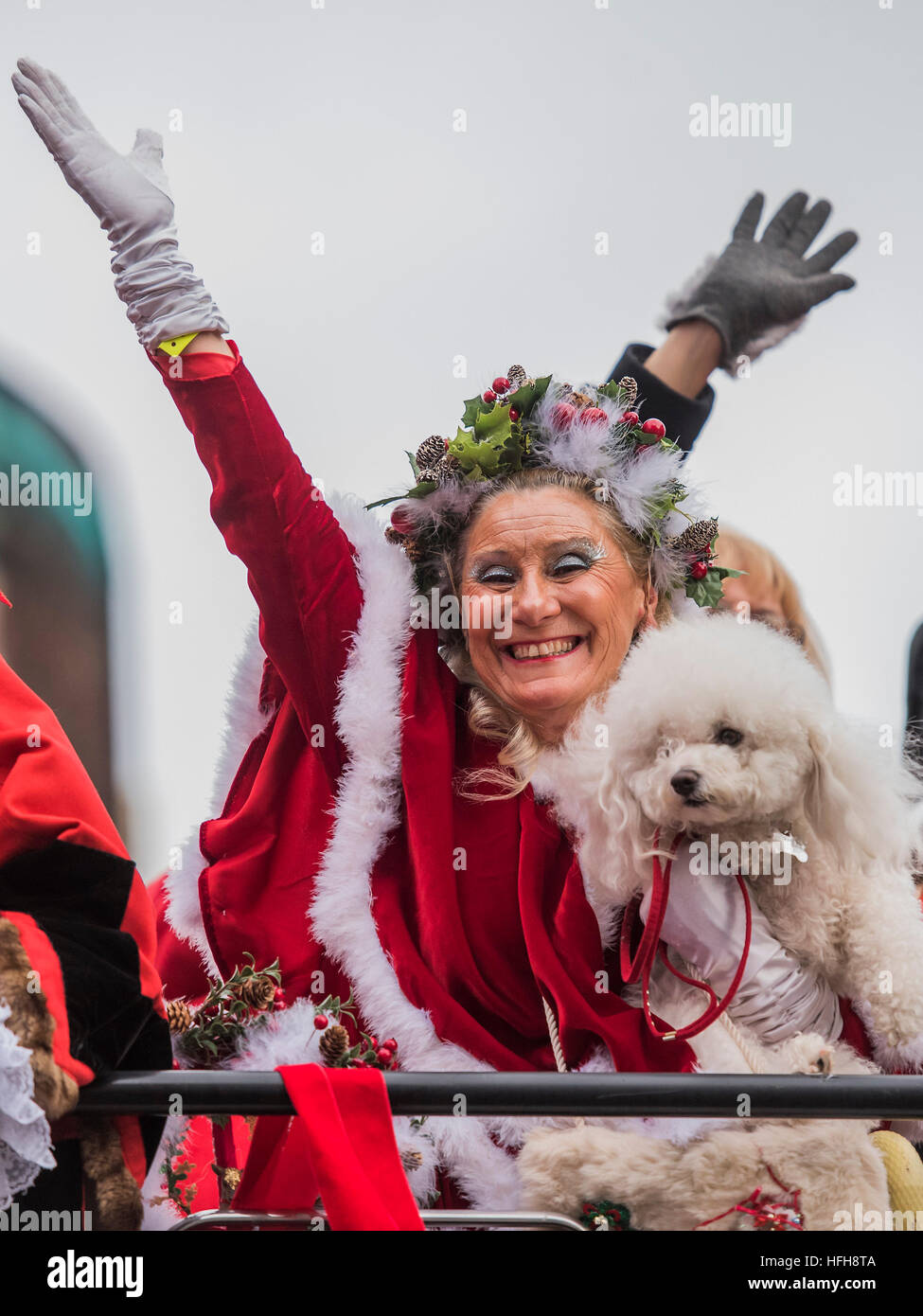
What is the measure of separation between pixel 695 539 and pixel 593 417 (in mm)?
233

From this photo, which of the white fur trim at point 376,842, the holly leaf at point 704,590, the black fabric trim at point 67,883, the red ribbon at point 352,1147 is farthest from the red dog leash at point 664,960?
the black fabric trim at point 67,883

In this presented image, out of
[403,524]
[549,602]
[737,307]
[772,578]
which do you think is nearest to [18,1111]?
[549,602]

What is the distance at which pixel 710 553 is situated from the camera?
1812 mm

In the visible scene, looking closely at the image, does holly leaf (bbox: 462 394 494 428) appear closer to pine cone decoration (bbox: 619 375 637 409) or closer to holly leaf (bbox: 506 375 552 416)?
holly leaf (bbox: 506 375 552 416)

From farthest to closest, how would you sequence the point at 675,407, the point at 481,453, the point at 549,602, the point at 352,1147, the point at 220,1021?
the point at 675,407 → the point at 481,453 → the point at 549,602 → the point at 220,1021 → the point at 352,1147

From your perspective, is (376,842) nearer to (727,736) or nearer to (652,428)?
(727,736)

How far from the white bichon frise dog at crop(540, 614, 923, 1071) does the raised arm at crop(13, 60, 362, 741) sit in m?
0.52

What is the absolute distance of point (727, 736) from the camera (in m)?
1.42

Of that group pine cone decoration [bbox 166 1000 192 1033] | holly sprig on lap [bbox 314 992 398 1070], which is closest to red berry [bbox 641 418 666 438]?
holly sprig on lap [bbox 314 992 398 1070]

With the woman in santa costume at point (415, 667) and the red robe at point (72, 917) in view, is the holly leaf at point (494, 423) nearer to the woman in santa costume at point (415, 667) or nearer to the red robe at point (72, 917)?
the woman in santa costume at point (415, 667)

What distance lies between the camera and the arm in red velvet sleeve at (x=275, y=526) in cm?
172

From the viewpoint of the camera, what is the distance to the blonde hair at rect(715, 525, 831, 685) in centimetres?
247
